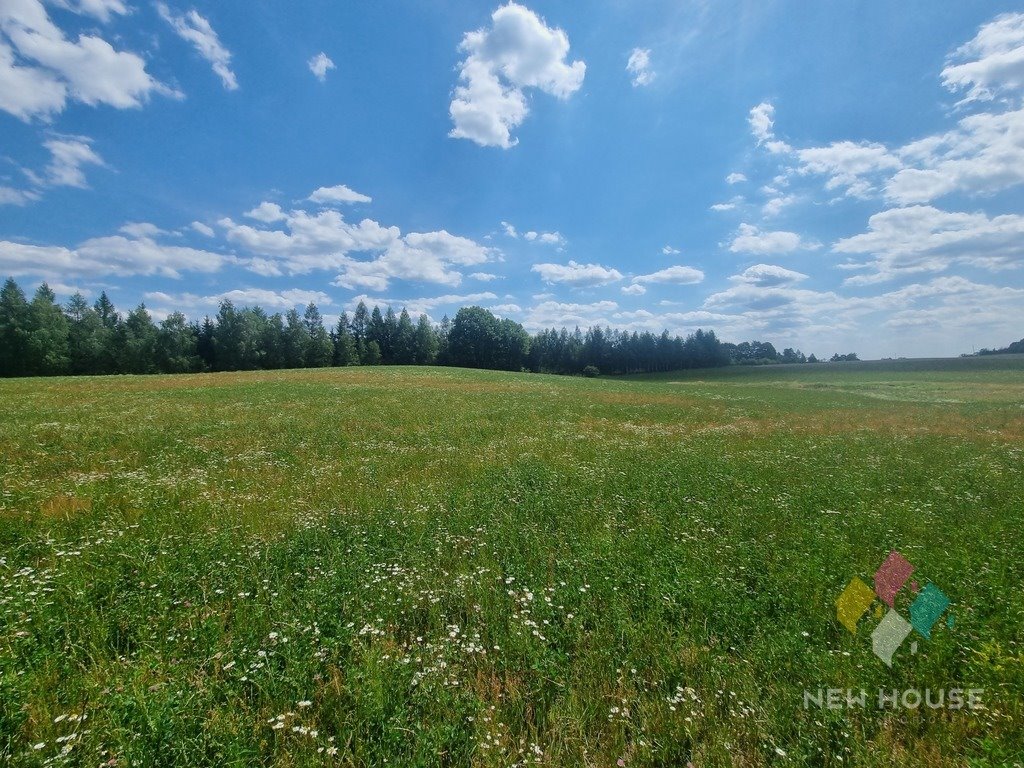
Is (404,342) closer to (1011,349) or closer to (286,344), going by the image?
(286,344)

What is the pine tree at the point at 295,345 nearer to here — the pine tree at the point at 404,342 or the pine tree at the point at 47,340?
the pine tree at the point at 404,342

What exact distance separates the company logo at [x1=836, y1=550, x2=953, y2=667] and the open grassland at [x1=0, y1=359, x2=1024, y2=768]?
17 cm

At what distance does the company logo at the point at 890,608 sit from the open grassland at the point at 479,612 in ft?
0.55

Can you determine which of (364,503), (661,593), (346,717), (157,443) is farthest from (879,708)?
(157,443)

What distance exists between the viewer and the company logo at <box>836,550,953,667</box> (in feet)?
16.4

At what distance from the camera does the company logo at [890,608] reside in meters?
4.98

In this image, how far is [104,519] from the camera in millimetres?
7832

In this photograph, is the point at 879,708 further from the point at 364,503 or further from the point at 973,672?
the point at 364,503

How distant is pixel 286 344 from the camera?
326ft

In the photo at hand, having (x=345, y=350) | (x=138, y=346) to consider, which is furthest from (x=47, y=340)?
(x=345, y=350)

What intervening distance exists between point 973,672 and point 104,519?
42.9 ft

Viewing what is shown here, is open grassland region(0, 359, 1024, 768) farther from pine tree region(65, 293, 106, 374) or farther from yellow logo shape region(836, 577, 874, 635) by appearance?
pine tree region(65, 293, 106, 374)

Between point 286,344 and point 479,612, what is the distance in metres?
109

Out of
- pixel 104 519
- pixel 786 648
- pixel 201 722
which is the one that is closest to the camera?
pixel 201 722
